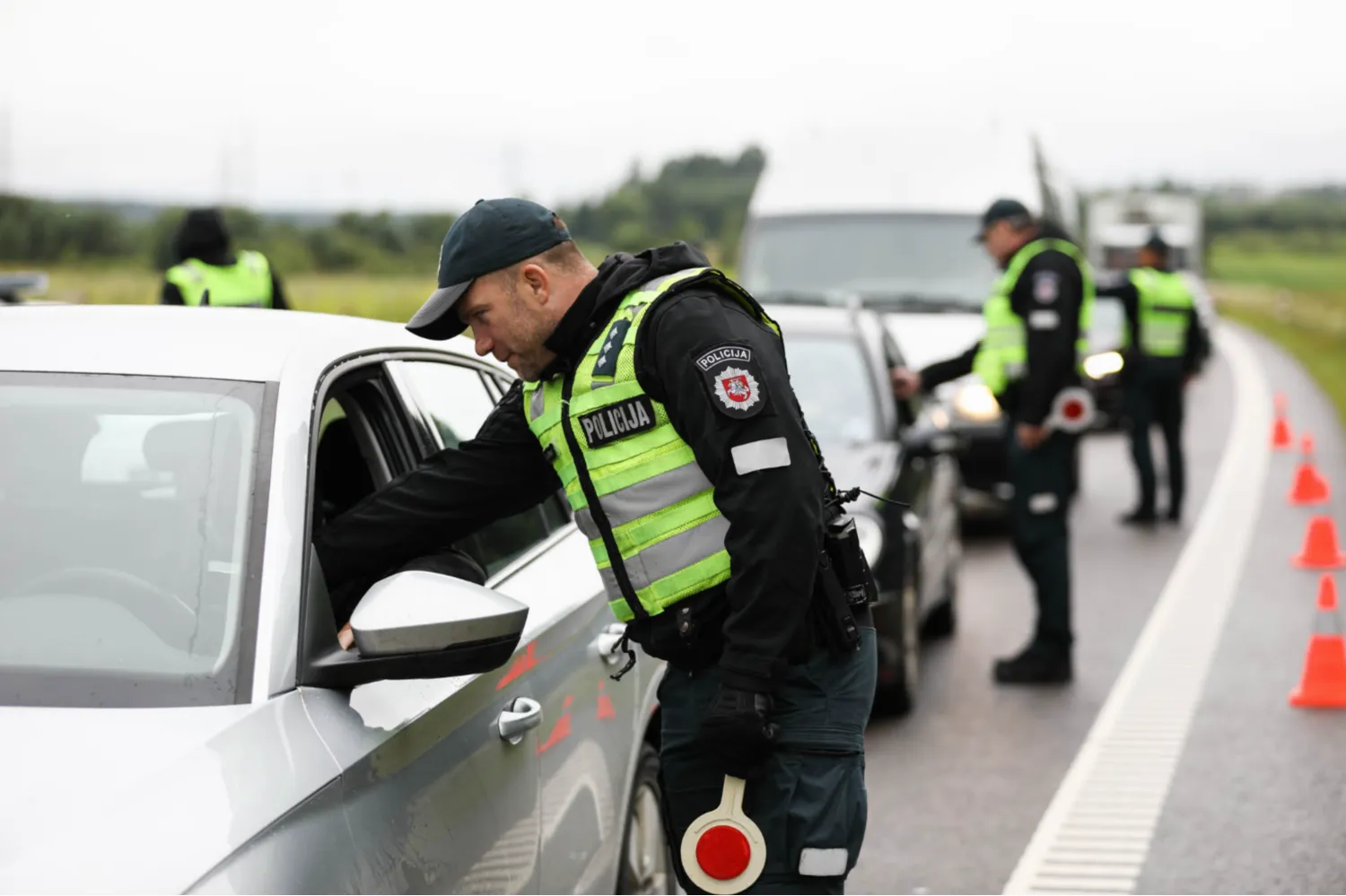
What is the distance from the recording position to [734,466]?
3.21 meters

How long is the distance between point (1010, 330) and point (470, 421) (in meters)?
4.78

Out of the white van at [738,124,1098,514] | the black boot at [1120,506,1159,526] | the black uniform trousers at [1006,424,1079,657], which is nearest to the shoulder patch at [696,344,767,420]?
the black uniform trousers at [1006,424,1079,657]

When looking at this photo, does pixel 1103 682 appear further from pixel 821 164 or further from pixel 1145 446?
pixel 821 164

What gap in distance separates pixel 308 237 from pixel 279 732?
25.9m

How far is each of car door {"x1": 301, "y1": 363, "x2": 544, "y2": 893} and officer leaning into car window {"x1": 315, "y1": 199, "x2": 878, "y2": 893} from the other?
10.3 inches

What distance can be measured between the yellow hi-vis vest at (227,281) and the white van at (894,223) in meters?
4.72

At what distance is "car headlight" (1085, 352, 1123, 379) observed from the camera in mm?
13816

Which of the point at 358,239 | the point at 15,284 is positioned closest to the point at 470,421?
the point at 15,284

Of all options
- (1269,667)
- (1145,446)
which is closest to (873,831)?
(1269,667)

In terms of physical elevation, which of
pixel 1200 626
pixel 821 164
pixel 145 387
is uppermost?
pixel 145 387

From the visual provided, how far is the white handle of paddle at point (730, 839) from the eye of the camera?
3373 millimetres

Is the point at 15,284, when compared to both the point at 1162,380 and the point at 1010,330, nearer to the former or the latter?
the point at 1010,330

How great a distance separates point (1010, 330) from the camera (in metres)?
8.69

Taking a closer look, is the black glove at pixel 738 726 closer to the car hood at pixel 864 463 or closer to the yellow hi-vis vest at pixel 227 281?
the car hood at pixel 864 463
